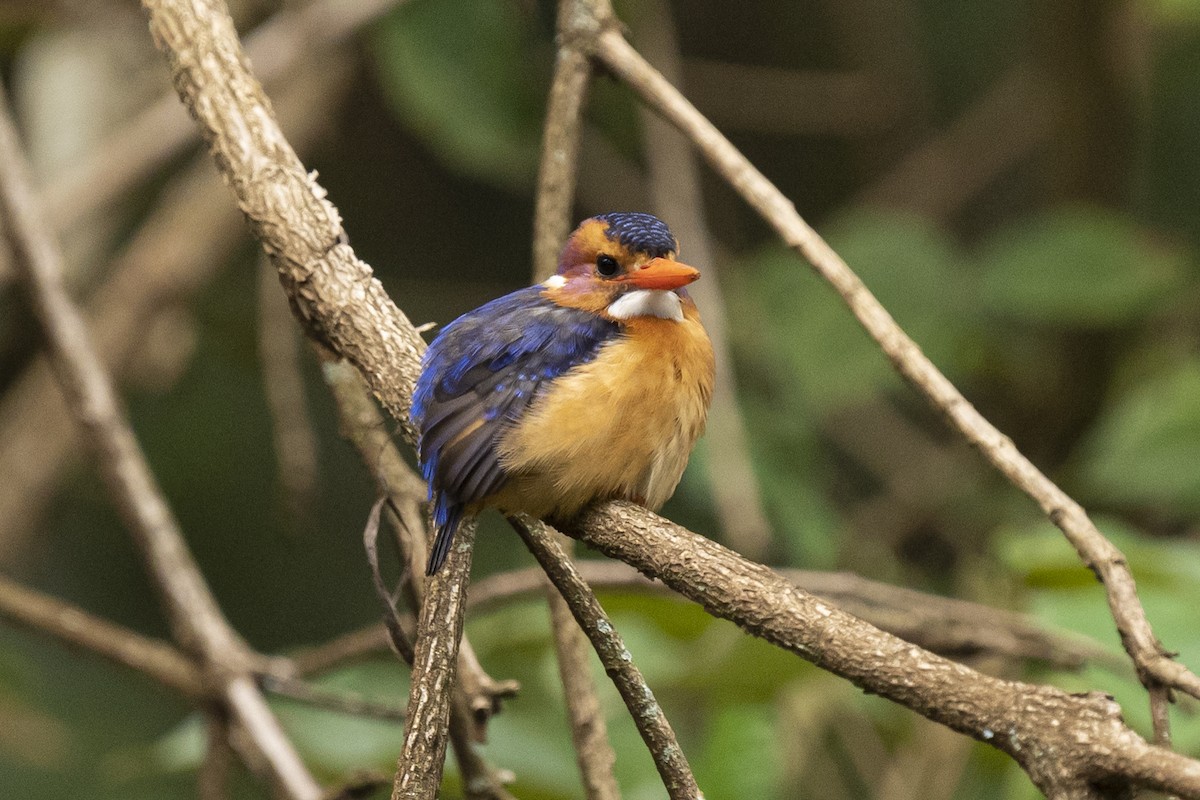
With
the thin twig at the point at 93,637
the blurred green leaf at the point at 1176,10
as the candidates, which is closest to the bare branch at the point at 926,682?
the thin twig at the point at 93,637

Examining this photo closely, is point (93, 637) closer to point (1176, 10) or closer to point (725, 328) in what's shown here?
point (725, 328)

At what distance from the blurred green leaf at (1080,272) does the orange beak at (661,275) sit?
7.73 ft

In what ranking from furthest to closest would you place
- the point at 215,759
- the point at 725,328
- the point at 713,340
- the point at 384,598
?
the point at 725,328 → the point at 713,340 → the point at 215,759 → the point at 384,598

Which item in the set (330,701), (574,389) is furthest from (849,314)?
(574,389)

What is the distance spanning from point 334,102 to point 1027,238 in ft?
7.90

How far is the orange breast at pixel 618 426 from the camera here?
174 cm

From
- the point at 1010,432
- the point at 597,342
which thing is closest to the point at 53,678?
the point at 1010,432

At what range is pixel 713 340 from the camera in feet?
11.3

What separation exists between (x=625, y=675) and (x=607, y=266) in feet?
2.42

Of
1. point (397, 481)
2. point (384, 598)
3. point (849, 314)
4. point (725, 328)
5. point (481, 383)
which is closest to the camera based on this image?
point (384, 598)

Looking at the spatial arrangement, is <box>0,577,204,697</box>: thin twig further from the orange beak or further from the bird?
the orange beak

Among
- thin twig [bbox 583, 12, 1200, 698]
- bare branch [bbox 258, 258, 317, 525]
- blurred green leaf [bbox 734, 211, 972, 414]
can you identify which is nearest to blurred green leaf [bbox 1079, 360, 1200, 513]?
blurred green leaf [bbox 734, 211, 972, 414]

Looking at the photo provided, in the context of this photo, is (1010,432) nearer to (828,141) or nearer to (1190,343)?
(1190,343)

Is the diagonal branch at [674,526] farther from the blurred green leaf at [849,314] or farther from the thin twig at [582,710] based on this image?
the blurred green leaf at [849,314]
